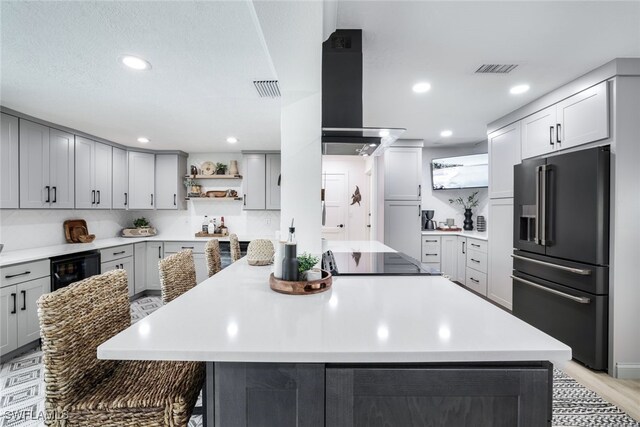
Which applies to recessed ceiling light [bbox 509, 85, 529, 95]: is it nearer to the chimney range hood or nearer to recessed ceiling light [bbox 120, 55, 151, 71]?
the chimney range hood

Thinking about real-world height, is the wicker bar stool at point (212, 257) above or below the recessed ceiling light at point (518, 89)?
below

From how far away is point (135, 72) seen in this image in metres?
2.16

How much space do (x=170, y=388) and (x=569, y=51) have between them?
10.2 ft

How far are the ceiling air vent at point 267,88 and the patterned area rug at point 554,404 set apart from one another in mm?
2463

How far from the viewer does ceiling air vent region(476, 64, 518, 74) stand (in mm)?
2281

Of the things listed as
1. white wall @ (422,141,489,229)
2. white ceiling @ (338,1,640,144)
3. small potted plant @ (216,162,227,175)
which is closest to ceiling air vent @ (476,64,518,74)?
white ceiling @ (338,1,640,144)

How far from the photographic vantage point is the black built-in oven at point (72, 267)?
3.00 meters

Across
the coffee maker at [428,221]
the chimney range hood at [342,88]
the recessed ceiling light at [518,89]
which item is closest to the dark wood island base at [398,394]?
the chimney range hood at [342,88]

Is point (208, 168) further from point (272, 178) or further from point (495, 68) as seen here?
point (495, 68)

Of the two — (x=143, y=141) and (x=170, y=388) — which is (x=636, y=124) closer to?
(x=170, y=388)

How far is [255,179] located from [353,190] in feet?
6.52

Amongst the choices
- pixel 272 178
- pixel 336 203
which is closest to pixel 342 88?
pixel 272 178

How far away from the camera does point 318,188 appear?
6.50 feet

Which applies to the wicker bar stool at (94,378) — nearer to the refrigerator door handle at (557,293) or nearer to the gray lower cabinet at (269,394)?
the gray lower cabinet at (269,394)
